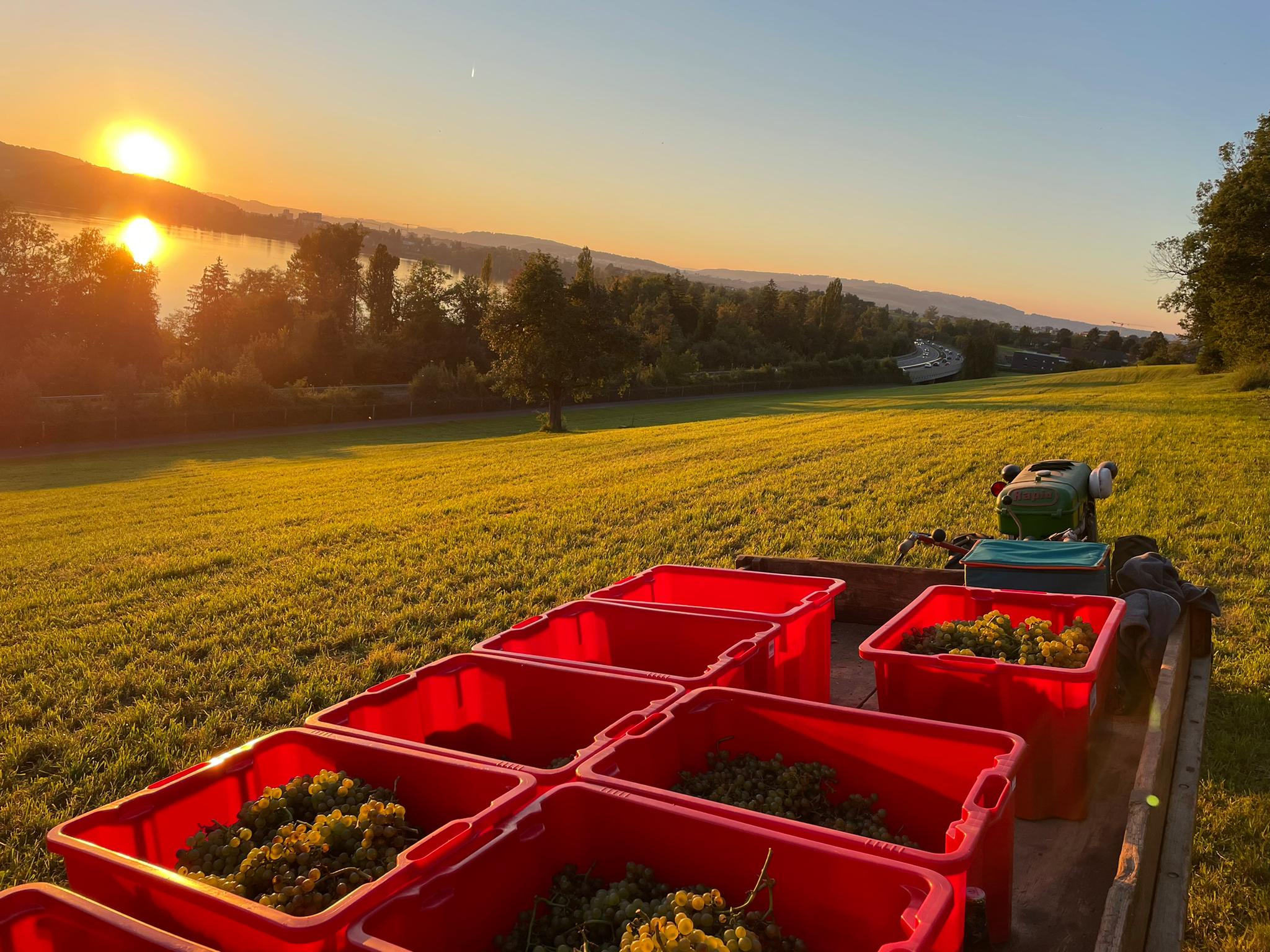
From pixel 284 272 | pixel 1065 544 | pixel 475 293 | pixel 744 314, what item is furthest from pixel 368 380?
pixel 1065 544

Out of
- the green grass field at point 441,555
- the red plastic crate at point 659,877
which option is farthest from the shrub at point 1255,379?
the red plastic crate at point 659,877

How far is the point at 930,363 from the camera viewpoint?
4734 inches

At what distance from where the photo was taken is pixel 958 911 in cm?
179

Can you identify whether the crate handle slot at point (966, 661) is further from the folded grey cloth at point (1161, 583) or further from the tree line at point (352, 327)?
the tree line at point (352, 327)

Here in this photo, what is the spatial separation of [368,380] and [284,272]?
1872cm

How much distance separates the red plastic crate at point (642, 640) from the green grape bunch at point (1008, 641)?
2.10 ft

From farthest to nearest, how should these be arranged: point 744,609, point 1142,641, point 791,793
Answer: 1. point 744,609
2. point 1142,641
3. point 791,793

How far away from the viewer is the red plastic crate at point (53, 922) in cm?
173

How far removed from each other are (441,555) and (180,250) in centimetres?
7541

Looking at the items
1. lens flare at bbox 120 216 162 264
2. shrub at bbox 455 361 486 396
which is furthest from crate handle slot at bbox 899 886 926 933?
lens flare at bbox 120 216 162 264

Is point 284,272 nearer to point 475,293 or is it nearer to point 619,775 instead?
point 475,293

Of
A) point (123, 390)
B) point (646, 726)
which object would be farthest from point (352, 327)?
point (646, 726)

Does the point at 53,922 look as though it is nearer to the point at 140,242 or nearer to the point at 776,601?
the point at 776,601

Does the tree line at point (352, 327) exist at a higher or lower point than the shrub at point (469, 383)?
higher
